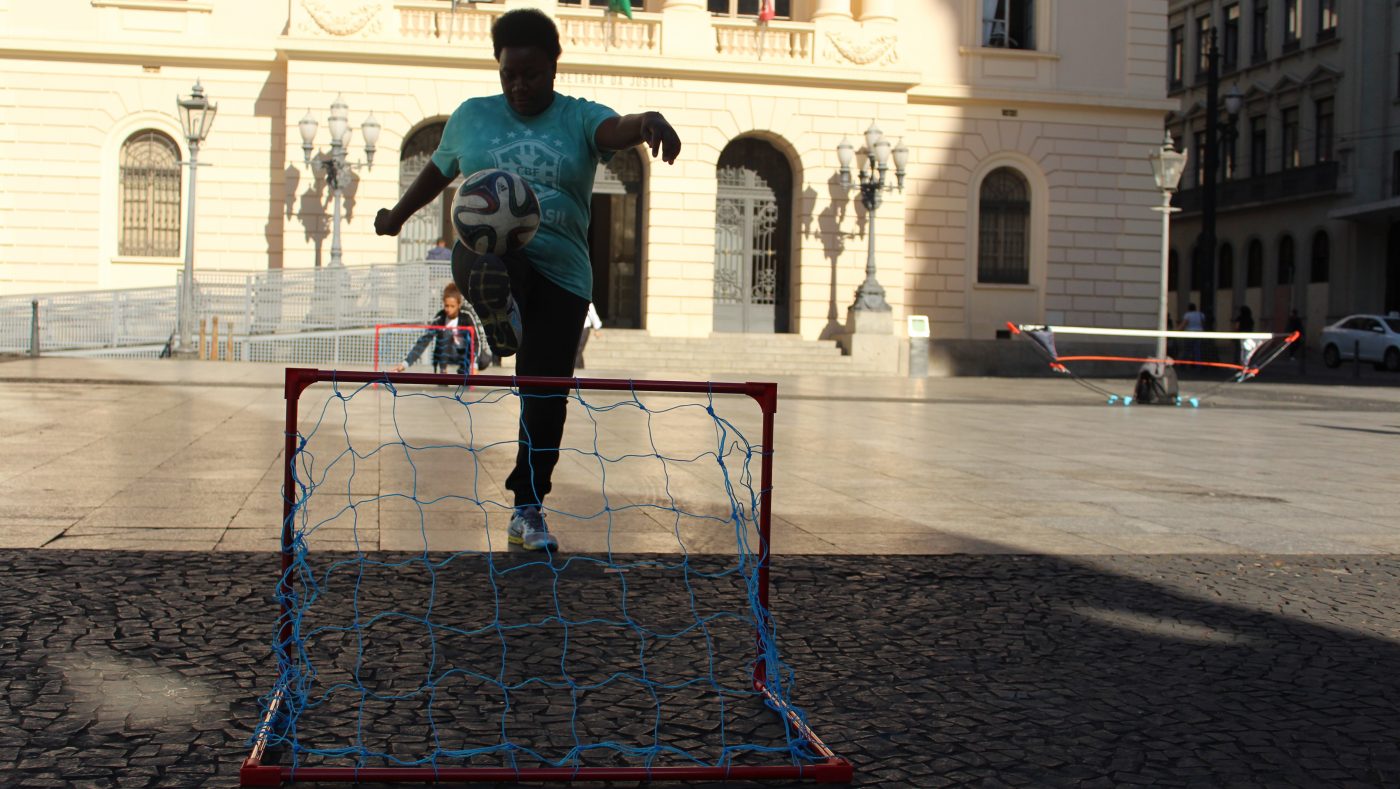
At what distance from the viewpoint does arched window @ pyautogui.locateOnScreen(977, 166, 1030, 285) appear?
3288 centimetres

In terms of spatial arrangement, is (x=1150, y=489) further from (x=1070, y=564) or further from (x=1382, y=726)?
(x=1382, y=726)

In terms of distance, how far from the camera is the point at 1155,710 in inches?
153

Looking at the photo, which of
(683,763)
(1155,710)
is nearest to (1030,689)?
(1155,710)

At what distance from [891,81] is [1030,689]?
27.8 meters

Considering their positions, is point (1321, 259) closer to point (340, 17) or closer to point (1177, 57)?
point (1177, 57)

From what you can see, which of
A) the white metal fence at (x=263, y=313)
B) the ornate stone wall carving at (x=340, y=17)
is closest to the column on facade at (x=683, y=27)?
the ornate stone wall carving at (x=340, y=17)

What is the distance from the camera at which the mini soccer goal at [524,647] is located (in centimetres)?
A: 329

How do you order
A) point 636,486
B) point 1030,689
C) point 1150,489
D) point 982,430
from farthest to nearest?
point 982,430, point 1150,489, point 636,486, point 1030,689

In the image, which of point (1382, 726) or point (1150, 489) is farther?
point (1150, 489)

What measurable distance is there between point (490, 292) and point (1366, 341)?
38.6m

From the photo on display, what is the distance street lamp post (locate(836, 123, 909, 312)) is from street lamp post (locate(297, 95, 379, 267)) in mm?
9489

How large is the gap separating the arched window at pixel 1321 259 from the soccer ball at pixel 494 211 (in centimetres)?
4820

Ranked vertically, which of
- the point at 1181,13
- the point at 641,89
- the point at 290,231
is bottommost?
the point at 290,231

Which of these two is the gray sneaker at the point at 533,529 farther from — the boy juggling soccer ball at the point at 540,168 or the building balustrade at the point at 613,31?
the building balustrade at the point at 613,31
